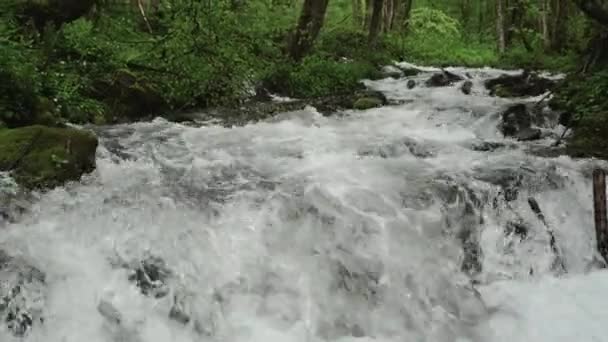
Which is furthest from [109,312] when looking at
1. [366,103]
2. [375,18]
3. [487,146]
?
[375,18]

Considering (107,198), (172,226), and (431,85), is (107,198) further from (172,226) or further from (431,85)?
(431,85)

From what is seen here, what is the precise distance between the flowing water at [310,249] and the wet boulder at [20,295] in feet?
0.07

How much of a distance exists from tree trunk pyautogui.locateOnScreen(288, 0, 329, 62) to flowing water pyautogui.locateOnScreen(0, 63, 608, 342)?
7.25m

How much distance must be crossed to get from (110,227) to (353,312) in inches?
92.2

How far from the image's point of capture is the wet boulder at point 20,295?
14.8 feet

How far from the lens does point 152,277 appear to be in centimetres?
511

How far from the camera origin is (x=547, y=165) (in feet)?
25.7

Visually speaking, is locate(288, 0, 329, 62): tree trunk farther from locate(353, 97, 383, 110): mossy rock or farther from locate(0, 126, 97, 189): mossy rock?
locate(0, 126, 97, 189): mossy rock

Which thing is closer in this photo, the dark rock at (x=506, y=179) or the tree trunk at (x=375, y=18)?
the dark rock at (x=506, y=179)

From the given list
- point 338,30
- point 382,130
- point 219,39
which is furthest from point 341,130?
point 338,30

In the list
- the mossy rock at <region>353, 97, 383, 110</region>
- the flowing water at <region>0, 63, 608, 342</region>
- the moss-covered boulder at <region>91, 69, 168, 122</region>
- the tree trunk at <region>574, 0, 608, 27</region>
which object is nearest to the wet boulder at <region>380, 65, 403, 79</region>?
the mossy rock at <region>353, 97, 383, 110</region>

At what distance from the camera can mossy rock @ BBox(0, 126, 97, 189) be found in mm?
6039

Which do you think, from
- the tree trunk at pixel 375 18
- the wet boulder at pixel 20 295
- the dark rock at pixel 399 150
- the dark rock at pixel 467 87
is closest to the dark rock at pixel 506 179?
the dark rock at pixel 399 150

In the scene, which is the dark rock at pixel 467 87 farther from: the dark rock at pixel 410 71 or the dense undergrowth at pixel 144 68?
the dense undergrowth at pixel 144 68
